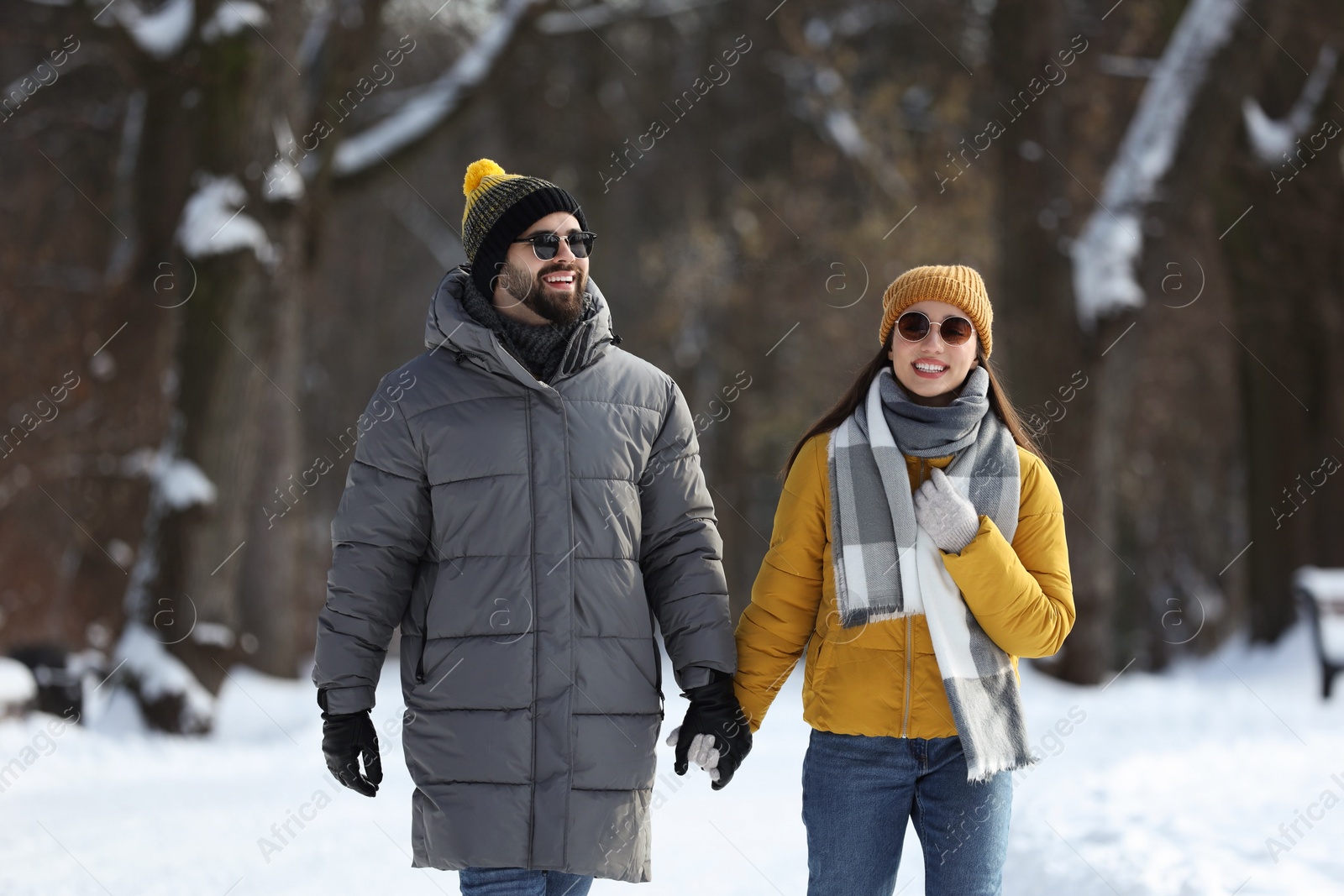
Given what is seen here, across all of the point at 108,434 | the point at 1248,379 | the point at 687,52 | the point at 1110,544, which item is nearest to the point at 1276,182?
the point at 1248,379

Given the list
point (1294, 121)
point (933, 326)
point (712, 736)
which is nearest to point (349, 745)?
point (712, 736)

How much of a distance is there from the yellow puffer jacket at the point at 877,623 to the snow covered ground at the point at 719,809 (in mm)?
1683

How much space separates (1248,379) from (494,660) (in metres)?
10.6

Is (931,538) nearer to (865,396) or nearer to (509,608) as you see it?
(865,396)

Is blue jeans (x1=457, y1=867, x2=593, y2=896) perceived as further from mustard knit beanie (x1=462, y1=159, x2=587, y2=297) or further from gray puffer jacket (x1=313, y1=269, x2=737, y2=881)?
mustard knit beanie (x1=462, y1=159, x2=587, y2=297)

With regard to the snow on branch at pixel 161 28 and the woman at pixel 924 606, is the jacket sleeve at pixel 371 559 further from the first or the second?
the snow on branch at pixel 161 28

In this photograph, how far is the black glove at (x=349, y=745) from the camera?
9.72 feet

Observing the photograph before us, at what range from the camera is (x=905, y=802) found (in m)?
2.93

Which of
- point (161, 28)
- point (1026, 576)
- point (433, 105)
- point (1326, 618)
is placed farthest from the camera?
point (433, 105)

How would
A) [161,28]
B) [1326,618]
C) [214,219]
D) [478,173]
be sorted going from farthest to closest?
[1326,618] < [161,28] < [214,219] < [478,173]

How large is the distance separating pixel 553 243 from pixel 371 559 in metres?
0.82

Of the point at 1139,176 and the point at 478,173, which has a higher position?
the point at 1139,176

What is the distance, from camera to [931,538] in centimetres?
292

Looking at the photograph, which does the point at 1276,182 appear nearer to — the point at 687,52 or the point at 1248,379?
the point at 1248,379
